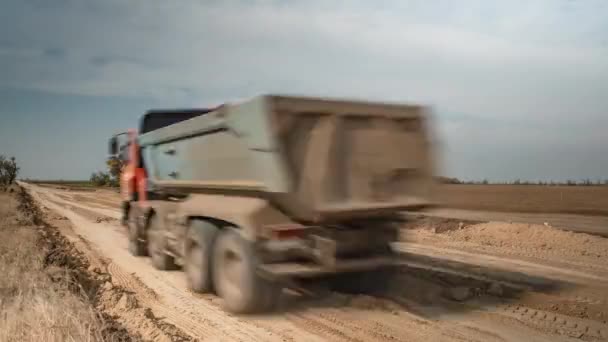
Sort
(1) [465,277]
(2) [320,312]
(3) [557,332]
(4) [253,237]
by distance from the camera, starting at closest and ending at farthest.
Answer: (3) [557,332] → (4) [253,237] → (2) [320,312] → (1) [465,277]

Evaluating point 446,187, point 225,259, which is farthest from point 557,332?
point 225,259

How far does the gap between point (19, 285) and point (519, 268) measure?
7405 millimetres

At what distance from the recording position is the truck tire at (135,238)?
394 inches

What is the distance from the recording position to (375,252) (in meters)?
6.15

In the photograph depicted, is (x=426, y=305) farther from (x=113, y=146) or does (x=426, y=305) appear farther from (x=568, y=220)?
(x=568, y=220)

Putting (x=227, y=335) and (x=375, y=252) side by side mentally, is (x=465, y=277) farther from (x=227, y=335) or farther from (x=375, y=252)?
(x=227, y=335)

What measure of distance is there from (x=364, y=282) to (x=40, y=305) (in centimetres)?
383

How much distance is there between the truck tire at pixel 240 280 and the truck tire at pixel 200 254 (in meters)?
0.26

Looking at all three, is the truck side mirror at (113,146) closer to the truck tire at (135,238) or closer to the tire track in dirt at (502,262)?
the truck tire at (135,238)

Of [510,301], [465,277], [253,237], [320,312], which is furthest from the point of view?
[465,277]

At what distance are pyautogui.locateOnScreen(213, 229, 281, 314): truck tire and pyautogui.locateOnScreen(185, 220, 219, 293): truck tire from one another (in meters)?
0.26

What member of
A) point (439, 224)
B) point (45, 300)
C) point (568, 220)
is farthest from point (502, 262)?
point (568, 220)

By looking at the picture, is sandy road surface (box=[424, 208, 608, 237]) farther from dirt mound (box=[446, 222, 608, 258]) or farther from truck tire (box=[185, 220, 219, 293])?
truck tire (box=[185, 220, 219, 293])

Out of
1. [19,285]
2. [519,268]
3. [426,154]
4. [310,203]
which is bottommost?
[519,268]
